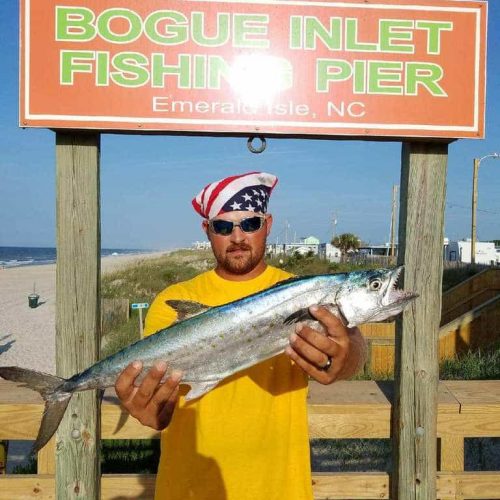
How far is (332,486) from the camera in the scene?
11.1 ft

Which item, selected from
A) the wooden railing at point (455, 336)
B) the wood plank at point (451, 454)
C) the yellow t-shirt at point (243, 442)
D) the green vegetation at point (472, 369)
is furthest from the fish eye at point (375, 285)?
the wooden railing at point (455, 336)

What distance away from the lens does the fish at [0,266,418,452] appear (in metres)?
2.54

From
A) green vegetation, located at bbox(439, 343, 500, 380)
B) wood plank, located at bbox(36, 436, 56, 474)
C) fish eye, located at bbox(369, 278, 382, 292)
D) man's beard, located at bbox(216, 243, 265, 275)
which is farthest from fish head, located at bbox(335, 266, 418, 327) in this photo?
green vegetation, located at bbox(439, 343, 500, 380)

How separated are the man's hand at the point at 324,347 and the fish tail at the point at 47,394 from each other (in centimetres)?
114

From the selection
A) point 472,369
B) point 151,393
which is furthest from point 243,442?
point 472,369

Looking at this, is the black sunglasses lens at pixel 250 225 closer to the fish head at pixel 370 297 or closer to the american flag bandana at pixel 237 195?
the american flag bandana at pixel 237 195

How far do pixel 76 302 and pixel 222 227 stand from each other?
3.26ft

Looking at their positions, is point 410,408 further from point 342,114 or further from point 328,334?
point 342,114

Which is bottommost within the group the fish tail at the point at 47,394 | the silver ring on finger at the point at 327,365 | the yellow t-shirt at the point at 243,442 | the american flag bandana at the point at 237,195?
the yellow t-shirt at the point at 243,442

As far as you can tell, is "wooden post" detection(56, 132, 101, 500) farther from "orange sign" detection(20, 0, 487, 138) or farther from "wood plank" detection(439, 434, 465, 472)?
"wood plank" detection(439, 434, 465, 472)

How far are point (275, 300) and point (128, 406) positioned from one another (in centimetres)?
92

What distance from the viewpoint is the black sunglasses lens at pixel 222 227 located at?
10.4 ft

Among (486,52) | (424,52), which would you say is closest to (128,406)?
(424,52)

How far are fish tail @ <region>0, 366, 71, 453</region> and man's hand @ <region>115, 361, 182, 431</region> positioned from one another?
0.28m
